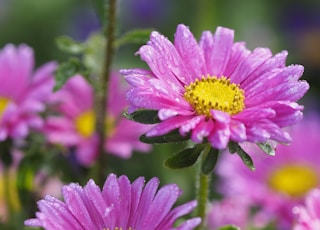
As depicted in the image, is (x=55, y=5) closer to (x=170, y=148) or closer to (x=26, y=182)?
(x=170, y=148)

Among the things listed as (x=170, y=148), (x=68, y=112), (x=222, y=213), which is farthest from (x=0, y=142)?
(x=170, y=148)

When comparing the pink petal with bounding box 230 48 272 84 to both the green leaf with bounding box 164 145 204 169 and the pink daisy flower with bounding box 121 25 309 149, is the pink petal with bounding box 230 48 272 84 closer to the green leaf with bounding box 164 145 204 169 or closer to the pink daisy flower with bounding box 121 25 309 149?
the pink daisy flower with bounding box 121 25 309 149

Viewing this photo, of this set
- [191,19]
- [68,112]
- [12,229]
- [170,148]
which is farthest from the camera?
[191,19]

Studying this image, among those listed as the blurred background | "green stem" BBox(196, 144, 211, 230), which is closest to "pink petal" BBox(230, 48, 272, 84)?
"green stem" BBox(196, 144, 211, 230)

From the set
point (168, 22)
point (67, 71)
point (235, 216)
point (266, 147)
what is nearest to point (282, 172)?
point (235, 216)

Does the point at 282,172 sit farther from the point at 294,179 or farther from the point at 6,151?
the point at 6,151

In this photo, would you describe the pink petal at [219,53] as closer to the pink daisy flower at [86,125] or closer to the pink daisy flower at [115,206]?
the pink daisy flower at [115,206]
